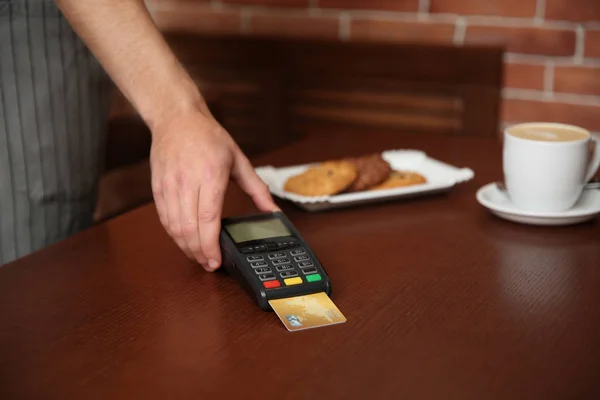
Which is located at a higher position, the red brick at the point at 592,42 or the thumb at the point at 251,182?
the red brick at the point at 592,42

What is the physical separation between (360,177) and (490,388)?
0.51 m

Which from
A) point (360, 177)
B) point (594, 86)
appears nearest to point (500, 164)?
point (360, 177)

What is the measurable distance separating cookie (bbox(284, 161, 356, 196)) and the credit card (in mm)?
296

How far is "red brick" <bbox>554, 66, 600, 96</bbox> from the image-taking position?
198cm

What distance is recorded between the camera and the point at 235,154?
3.08ft

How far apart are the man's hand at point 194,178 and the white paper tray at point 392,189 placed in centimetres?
14

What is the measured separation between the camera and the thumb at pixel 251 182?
37.3 inches

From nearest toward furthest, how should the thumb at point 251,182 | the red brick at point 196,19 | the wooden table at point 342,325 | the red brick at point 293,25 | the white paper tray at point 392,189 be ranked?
the wooden table at point 342,325 < the thumb at point 251,182 < the white paper tray at point 392,189 < the red brick at point 293,25 < the red brick at point 196,19

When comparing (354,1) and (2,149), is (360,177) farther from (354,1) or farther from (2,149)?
(354,1)

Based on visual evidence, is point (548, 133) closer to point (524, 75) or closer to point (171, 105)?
point (171, 105)

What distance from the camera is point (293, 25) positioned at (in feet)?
7.46

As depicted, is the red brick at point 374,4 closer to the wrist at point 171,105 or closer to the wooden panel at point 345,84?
the wooden panel at point 345,84

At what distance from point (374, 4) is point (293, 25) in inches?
9.7

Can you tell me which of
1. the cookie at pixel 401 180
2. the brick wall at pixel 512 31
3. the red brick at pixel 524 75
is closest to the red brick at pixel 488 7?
the brick wall at pixel 512 31
